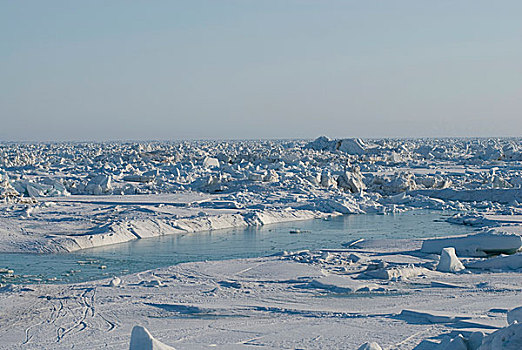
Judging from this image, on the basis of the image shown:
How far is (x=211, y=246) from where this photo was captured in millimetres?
11273

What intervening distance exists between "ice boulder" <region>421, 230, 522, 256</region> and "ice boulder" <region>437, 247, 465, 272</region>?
120 cm

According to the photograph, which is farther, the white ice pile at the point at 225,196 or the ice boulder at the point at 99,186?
the ice boulder at the point at 99,186

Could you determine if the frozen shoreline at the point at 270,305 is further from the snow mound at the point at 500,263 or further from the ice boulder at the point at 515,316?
the ice boulder at the point at 515,316

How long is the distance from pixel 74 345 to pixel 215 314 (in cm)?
141

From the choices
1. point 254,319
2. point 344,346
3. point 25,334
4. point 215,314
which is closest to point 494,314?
point 344,346

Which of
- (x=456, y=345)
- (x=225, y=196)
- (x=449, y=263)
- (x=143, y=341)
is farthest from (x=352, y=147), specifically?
(x=143, y=341)

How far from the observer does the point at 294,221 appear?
1491 centimetres

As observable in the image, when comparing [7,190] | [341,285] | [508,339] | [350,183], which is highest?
[508,339]

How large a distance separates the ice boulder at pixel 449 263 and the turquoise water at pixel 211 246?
2.84 m

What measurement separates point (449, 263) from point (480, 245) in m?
1.51

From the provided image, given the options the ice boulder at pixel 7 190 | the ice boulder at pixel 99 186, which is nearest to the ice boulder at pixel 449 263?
the ice boulder at pixel 7 190

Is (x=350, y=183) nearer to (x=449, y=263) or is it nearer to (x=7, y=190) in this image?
(x=7, y=190)

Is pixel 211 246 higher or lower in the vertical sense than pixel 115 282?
lower

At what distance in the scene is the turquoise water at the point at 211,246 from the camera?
9.08 m
